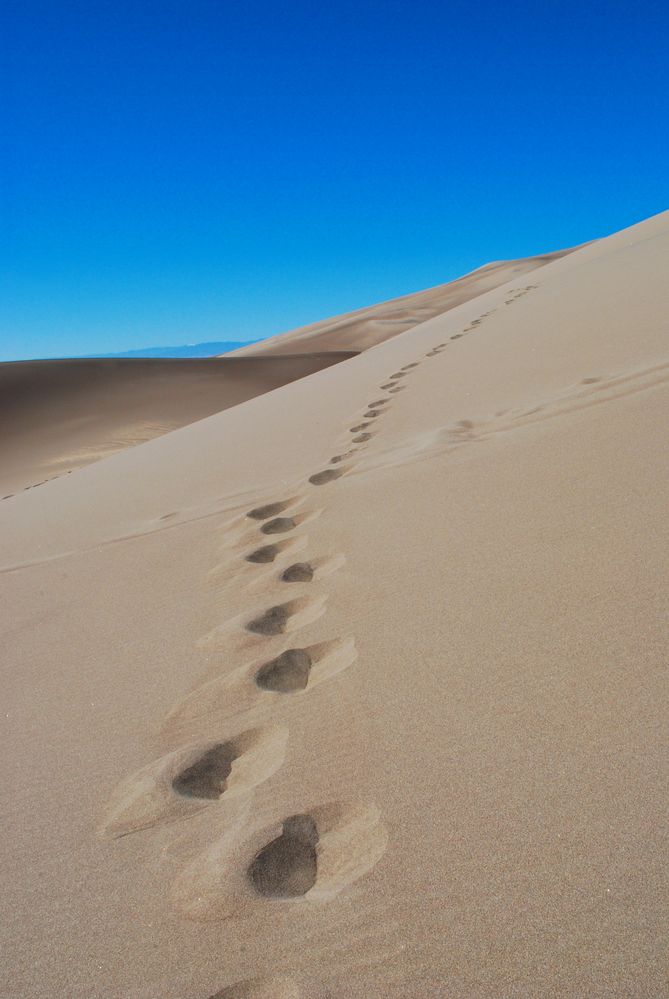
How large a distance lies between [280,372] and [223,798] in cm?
1801

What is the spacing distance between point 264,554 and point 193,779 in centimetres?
116

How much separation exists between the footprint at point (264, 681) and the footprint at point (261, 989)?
2.04 ft

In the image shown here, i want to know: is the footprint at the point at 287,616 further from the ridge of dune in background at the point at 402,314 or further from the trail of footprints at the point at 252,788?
the ridge of dune in background at the point at 402,314

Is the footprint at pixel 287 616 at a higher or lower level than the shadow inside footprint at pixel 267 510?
lower

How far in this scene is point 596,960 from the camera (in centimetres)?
85

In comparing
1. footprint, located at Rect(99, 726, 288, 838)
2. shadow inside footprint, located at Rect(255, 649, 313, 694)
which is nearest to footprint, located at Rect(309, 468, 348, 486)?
shadow inside footprint, located at Rect(255, 649, 313, 694)

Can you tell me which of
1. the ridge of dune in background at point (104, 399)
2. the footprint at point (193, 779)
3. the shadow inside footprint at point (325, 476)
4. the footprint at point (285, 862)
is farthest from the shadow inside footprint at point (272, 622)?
the ridge of dune in background at point (104, 399)

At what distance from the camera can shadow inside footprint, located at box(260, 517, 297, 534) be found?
2.70 metres

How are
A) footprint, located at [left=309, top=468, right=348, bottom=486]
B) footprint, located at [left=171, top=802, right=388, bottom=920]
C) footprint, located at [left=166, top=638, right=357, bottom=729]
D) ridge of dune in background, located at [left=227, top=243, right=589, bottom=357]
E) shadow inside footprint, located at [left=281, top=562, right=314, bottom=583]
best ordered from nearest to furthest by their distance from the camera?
footprint, located at [left=171, top=802, right=388, bottom=920] → footprint, located at [left=166, top=638, right=357, bottom=729] → shadow inside footprint, located at [left=281, top=562, right=314, bottom=583] → footprint, located at [left=309, top=468, right=348, bottom=486] → ridge of dune in background, located at [left=227, top=243, right=589, bottom=357]

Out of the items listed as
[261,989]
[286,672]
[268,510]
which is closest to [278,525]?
[268,510]

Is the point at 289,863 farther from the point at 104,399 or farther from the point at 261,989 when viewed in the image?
the point at 104,399

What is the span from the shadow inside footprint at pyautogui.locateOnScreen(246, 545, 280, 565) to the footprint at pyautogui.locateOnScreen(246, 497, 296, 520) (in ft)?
1.33

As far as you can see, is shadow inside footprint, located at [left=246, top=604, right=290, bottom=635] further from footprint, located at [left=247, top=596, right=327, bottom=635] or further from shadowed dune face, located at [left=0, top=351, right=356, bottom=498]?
shadowed dune face, located at [left=0, top=351, right=356, bottom=498]

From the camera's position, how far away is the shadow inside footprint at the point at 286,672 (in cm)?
158
